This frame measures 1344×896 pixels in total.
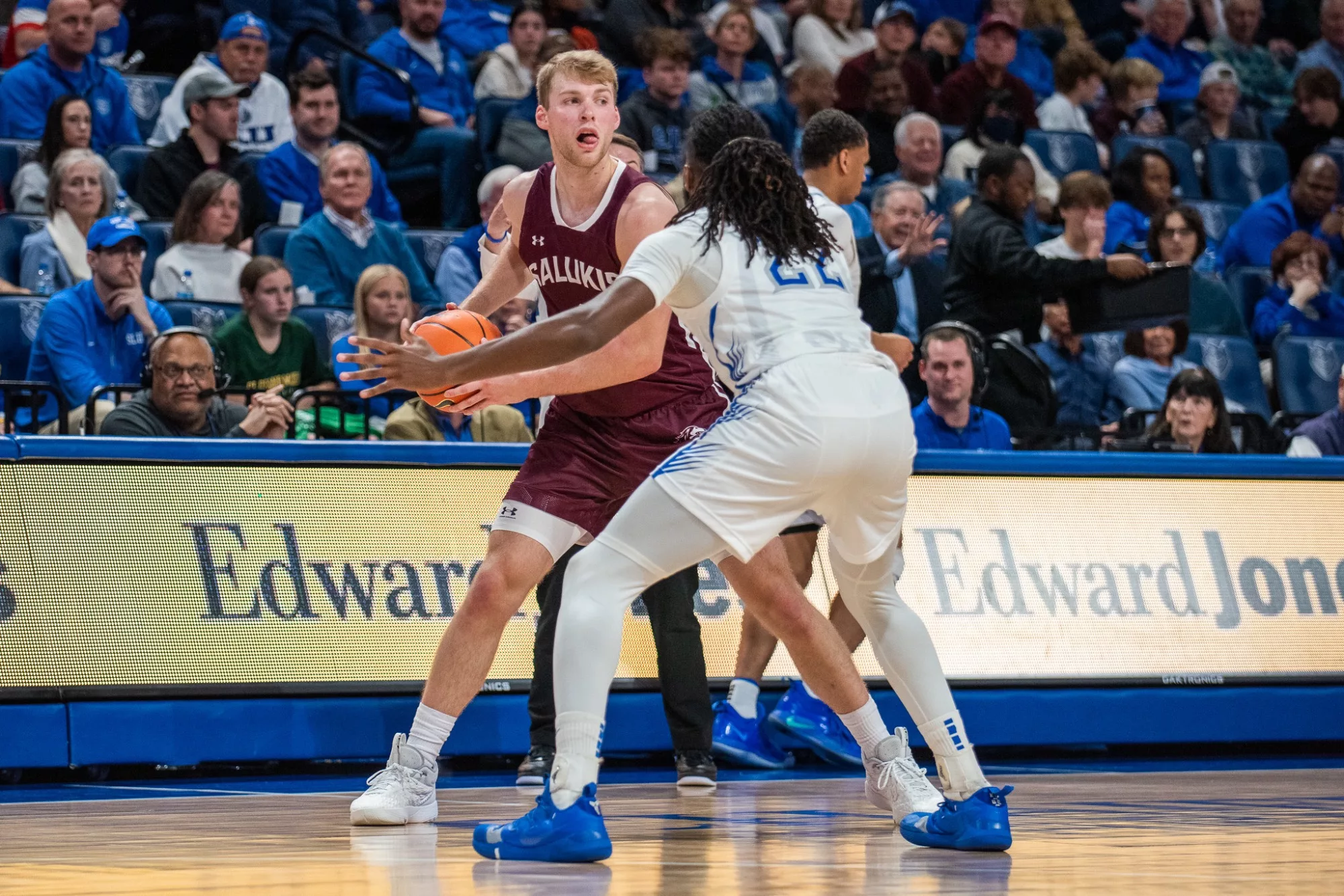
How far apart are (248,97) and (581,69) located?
259 inches

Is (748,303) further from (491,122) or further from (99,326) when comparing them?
(491,122)

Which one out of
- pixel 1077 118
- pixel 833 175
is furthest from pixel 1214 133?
pixel 833 175

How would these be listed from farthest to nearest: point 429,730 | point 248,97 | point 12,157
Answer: point 248,97 < point 12,157 < point 429,730

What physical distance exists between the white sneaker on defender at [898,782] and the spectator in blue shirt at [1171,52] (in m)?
12.1

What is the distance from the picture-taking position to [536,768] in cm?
642

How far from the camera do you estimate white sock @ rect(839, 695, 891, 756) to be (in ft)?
16.3

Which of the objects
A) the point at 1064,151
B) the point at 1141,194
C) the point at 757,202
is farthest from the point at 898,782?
the point at 1064,151

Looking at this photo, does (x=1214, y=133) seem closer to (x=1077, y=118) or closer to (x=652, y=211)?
(x=1077, y=118)

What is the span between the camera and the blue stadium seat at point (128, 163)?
10.6 metres

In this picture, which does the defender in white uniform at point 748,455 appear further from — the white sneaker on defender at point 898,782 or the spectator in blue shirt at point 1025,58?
the spectator in blue shirt at point 1025,58

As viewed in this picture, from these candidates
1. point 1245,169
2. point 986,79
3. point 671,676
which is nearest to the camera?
point 671,676

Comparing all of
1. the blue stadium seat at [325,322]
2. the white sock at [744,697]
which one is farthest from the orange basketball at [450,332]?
Result: the blue stadium seat at [325,322]

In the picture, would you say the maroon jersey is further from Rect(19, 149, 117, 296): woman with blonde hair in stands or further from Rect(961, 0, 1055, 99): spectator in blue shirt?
Rect(961, 0, 1055, 99): spectator in blue shirt

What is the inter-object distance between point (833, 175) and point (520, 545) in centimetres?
155
